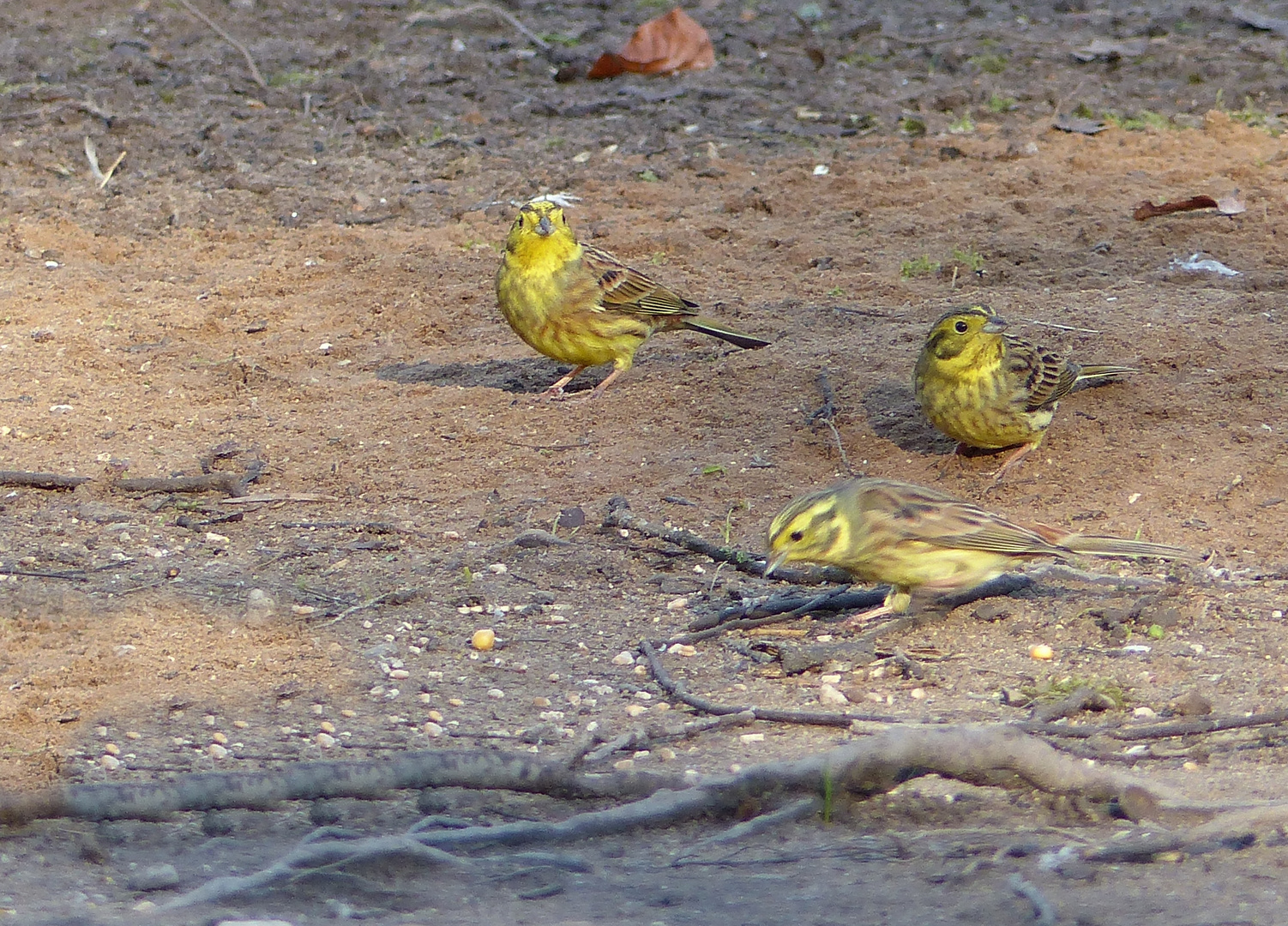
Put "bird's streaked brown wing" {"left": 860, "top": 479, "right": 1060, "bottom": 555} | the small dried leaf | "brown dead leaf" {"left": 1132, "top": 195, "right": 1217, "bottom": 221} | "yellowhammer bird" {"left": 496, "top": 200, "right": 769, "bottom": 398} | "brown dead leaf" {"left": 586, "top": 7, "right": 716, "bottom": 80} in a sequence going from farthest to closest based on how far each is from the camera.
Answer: "brown dead leaf" {"left": 586, "top": 7, "right": 716, "bottom": 80} → the small dried leaf → "brown dead leaf" {"left": 1132, "top": 195, "right": 1217, "bottom": 221} → "yellowhammer bird" {"left": 496, "top": 200, "right": 769, "bottom": 398} → "bird's streaked brown wing" {"left": 860, "top": 479, "right": 1060, "bottom": 555}

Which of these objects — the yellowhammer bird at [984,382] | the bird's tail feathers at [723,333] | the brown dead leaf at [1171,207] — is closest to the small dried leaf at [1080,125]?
the brown dead leaf at [1171,207]

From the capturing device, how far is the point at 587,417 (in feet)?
24.9

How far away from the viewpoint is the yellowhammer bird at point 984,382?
21.5ft

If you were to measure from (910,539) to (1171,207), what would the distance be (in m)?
4.97

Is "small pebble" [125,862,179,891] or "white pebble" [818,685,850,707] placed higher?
"small pebble" [125,862,179,891]

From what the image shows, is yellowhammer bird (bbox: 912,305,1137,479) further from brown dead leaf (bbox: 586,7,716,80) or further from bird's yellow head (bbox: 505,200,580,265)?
brown dead leaf (bbox: 586,7,716,80)

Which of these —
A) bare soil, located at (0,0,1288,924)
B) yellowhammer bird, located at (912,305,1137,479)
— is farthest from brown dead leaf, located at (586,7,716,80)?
yellowhammer bird, located at (912,305,1137,479)

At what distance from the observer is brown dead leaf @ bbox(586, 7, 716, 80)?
1337 cm

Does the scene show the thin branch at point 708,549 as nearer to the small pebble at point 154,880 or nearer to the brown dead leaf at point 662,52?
the small pebble at point 154,880

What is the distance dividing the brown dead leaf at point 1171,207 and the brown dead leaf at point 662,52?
520cm

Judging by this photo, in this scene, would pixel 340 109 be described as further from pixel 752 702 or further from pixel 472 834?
pixel 472 834

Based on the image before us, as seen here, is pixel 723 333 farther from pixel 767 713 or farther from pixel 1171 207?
pixel 767 713

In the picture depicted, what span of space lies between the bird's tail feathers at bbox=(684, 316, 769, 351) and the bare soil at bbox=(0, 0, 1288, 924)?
0.71ft

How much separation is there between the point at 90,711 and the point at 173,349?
13.4 ft
